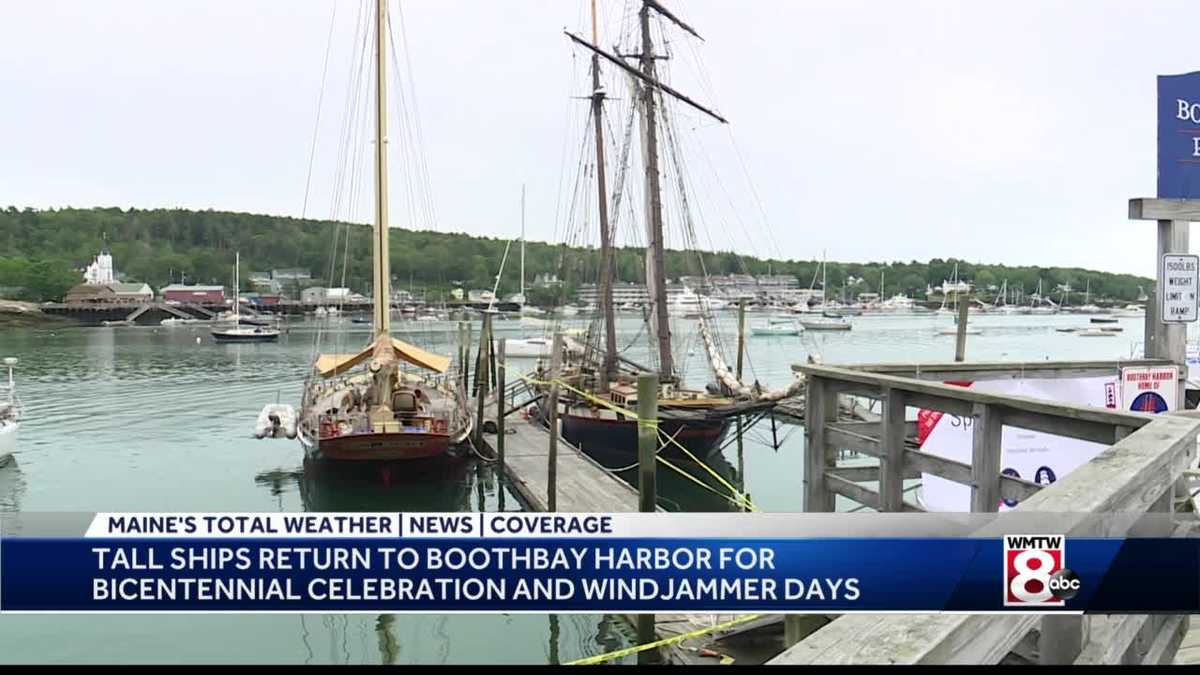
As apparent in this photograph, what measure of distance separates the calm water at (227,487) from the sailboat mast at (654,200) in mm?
4291

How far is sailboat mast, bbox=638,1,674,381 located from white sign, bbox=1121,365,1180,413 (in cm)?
2101

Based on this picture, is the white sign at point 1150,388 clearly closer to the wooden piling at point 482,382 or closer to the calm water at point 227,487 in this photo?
the calm water at point 227,487

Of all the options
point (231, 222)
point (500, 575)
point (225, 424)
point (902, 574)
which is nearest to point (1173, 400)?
point (902, 574)

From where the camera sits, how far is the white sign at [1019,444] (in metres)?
5.96

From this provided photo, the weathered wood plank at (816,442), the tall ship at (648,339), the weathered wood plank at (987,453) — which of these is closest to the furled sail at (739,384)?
the tall ship at (648,339)

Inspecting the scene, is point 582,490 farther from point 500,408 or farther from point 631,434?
point 631,434

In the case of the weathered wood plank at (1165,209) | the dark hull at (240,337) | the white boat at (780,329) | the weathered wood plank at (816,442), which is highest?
the weathered wood plank at (1165,209)

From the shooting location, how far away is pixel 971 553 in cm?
265

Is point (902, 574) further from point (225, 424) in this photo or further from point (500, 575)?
point (225, 424)

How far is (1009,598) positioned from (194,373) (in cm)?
5999

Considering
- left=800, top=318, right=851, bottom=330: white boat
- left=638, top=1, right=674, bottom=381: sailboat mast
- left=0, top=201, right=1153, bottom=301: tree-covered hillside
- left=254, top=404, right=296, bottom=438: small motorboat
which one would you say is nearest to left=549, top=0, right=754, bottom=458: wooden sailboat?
Result: left=638, top=1, right=674, bottom=381: sailboat mast

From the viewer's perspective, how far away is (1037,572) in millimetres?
2561

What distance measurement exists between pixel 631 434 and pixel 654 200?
773 centimetres

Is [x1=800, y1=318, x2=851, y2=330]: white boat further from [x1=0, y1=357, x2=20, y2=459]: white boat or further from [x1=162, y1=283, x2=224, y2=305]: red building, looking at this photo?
[x1=0, y1=357, x2=20, y2=459]: white boat
